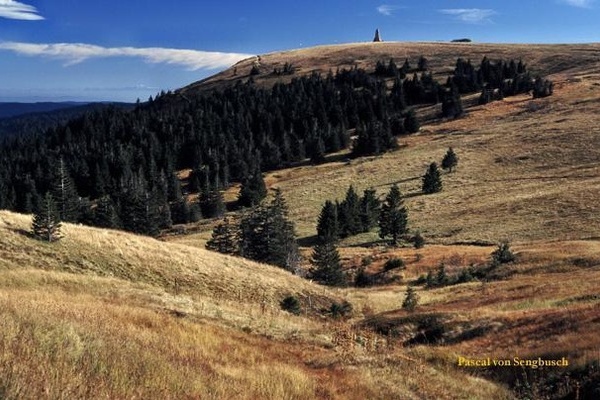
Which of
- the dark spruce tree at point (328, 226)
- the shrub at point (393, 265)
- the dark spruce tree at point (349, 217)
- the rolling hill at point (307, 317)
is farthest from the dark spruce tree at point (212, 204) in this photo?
the shrub at point (393, 265)

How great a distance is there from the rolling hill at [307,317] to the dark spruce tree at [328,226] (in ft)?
7.47

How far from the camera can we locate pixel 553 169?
8244cm

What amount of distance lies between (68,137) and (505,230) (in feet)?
504

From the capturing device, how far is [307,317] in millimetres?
23594

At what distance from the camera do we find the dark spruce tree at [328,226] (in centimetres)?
6612

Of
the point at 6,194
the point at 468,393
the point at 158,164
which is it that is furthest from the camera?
the point at 158,164

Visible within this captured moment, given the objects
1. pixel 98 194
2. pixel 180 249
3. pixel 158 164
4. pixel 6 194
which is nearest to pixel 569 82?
pixel 158 164

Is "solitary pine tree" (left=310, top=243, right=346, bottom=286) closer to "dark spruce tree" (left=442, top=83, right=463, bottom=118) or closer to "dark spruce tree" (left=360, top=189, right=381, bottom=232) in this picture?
"dark spruce tree" (left=360, top=189, right=381, bottom=232)

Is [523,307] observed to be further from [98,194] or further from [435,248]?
[98,194]

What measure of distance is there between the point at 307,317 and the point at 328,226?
143 feet

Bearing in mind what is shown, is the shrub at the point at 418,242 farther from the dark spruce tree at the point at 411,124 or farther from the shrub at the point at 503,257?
the dark spruce tree at the point at 411,124

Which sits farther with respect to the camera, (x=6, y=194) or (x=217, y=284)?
(x=6, y=194)

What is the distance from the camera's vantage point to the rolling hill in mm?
7496

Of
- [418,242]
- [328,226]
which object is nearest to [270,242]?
[328,226]
